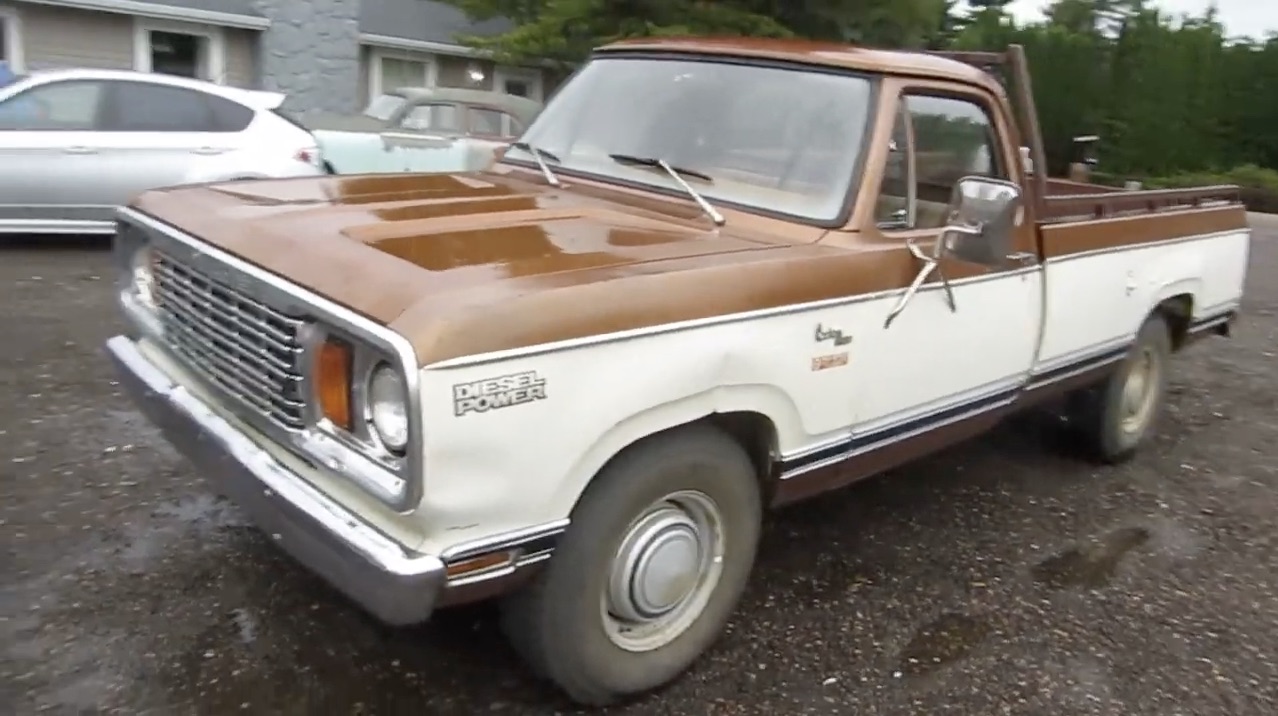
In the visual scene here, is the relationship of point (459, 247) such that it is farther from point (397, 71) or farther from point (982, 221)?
point (397, 71)

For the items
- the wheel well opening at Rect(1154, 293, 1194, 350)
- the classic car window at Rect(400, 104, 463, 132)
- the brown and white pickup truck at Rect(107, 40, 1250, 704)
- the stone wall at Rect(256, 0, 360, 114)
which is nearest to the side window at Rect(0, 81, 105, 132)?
the classic car window at Rect(400, 104, 463, 132)

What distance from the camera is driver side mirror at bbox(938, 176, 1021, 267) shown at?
368cm

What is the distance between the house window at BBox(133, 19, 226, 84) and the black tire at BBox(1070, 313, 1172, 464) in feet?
44.8

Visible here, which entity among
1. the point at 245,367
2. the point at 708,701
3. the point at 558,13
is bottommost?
the point at 708,701

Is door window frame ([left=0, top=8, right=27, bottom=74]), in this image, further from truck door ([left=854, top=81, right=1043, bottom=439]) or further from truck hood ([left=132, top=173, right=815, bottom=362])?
truck door ([left=854, top=81, right=1043, bottom=439])

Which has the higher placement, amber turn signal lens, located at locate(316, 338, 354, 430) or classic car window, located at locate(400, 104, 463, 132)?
classic car window, located at locate(400, 104, 463, 132)

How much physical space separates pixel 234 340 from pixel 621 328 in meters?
1.11

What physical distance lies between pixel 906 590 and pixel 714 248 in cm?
160

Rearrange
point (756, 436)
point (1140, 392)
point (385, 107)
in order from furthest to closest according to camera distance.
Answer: point (385, 107)
point (1140, 392)
point (756, 436)

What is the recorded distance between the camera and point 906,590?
14.1 feet

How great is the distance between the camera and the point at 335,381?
292 cm

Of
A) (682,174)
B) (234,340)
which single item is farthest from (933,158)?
(234,340)

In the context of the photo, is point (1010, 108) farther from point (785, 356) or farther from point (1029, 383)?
point (785, 356)

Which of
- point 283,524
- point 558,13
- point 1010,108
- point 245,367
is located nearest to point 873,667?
point 283,524
